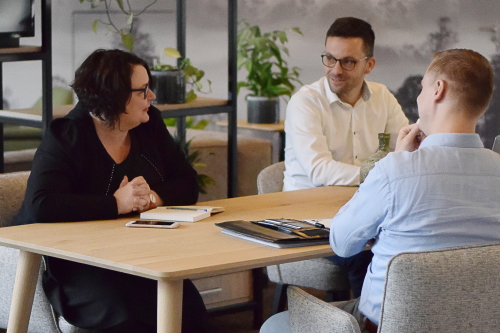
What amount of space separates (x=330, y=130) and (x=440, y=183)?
5.71 ft

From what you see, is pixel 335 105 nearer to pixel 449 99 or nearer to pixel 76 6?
pixel 449 99

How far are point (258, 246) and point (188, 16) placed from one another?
3.70 m

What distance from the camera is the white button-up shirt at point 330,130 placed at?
3.30 meters

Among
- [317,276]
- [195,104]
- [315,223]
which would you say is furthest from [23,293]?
[195,104]

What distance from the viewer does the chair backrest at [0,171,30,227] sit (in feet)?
8.69

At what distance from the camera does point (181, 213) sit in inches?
100

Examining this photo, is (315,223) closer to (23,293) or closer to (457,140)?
(457,140)

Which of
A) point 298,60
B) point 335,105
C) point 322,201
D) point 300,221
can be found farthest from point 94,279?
point 298,60

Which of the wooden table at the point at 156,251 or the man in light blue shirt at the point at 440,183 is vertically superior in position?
the man in light blue shirt at the point at 440,183

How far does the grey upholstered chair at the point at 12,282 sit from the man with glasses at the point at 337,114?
124cm

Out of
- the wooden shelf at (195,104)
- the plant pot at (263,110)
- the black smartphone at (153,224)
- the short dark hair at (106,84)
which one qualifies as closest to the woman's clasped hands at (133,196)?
the black smartphone at (153,224)

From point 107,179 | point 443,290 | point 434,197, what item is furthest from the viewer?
point 107,179

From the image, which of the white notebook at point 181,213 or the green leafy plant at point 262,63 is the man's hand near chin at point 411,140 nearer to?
the white notebook at point 181,213

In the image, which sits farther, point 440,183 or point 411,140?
point 411,140
